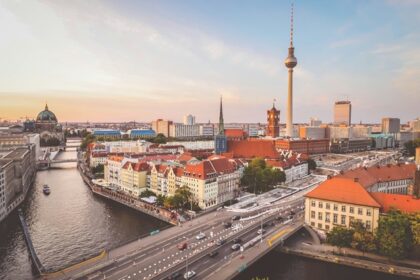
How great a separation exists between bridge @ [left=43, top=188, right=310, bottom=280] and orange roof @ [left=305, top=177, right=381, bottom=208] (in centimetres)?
665

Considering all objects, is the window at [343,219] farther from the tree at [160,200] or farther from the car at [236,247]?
the tree at [160,200]

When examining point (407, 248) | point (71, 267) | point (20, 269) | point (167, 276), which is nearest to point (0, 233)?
point (20, 269)

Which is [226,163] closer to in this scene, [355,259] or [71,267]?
[355,259]

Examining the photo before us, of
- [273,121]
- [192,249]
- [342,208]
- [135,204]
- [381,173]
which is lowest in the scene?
[135,204]

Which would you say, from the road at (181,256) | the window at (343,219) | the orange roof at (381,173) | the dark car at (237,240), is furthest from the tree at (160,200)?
the orange roof at (381,173)

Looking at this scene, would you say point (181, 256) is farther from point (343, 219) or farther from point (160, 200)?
point (160, 200)

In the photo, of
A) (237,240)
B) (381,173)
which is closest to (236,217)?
(237,240)

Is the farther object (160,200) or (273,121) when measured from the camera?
(273,121)

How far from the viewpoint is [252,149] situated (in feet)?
364

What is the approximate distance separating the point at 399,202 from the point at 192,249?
3043cm

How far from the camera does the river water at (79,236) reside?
1590 inches

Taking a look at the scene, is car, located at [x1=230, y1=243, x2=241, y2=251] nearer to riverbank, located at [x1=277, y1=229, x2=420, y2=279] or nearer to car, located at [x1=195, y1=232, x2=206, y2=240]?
car, located at [x1=195, y1=232, x2=206, y2=240]

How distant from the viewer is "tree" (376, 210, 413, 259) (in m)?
39.5

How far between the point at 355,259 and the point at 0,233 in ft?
182
